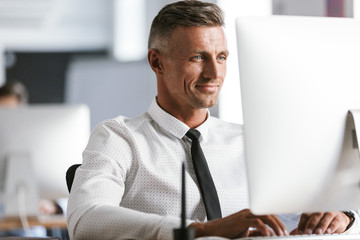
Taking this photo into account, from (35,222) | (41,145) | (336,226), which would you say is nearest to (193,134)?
(336,226)

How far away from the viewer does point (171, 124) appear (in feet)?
6.42

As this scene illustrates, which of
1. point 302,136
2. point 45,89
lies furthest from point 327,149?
point 45,89

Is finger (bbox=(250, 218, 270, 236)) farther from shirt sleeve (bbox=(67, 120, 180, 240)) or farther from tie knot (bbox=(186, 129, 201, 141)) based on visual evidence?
tie knot (bbox=(186, 129, 201, 141))

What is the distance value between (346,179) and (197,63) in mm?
681

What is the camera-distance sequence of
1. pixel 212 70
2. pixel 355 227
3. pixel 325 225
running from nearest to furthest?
1. pixel 325 225
2. pixel 355 227
3. pixel 212 70

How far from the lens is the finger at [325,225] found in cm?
160

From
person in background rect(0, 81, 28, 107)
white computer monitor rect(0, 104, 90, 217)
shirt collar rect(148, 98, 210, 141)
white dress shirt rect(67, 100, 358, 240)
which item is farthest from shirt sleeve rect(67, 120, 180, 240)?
person in background rect(0, 81, 28, 107)

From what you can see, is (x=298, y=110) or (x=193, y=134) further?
(x=193, y=134)

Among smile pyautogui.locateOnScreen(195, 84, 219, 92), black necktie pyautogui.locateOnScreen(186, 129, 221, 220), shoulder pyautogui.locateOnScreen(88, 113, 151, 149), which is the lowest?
black necktie pyautogui.locateOnScreen(186, 129, 221, 220)

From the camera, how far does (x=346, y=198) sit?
136cm

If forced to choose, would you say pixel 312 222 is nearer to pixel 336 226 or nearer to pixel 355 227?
pixel 336 226

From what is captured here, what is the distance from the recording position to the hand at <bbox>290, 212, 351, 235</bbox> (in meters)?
1.60

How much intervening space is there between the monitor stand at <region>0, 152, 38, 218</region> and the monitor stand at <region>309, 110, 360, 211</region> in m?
1.78

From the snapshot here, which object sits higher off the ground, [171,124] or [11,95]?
[171,124]
